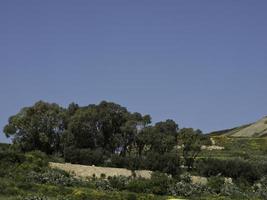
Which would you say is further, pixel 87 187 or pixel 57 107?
pixel 57 107

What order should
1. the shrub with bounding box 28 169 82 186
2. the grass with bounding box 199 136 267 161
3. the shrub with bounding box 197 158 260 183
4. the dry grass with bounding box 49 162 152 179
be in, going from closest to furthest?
1. the shrub with bounding box 28 169 82 186
2. the dry grass with bounding box 49 162 152 179
3. the shrub with bounding box 197 158 260 183
4. the grass with bounding box 199 136 267 161

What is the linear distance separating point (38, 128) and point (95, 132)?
4996mm

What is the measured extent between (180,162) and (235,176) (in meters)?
4.34

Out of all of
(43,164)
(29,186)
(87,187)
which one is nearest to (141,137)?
(43,164)

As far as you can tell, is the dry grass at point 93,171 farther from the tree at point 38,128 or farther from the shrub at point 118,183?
the tree at point 38,128

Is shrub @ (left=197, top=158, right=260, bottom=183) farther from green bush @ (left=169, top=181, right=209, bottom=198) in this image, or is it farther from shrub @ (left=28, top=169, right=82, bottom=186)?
shrub @ (left=28, top=169, right=82, bottom=186)

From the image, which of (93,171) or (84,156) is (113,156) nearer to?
(84,156)

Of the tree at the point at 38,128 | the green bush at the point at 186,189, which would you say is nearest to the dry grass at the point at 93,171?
the green bush at the point at 186,189

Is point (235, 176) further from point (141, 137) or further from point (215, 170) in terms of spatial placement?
point (141, 137)

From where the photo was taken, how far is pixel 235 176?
47.5m

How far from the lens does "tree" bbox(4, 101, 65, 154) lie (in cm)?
5178

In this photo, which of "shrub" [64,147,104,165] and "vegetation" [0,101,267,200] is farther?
"shrub" [64,147,104,165]

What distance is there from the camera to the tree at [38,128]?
51.8 m

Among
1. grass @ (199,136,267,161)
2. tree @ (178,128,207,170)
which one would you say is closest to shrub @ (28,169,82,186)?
tree @ (178,128,207,170)
